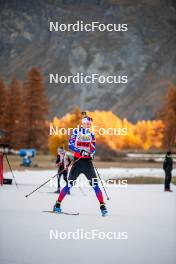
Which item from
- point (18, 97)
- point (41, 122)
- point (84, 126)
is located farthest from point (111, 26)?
point (41, 122)

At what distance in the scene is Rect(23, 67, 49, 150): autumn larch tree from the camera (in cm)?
7656

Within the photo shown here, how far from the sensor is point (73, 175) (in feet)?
36.3

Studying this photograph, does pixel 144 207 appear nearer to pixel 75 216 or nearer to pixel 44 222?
pixel 75 216

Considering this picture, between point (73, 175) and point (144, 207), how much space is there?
327 cm

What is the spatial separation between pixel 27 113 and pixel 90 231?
68696 mm

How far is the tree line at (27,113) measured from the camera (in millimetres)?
72062

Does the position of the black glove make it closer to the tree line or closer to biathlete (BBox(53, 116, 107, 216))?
biathlete (BBox(53, 116, 107, 216))

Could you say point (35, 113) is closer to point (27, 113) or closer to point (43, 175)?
point (27, 113)

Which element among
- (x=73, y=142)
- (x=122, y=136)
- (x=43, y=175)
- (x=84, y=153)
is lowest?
(x=43, y=175)

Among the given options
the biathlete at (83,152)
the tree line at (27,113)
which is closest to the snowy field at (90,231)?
the biathlete at (83,152)

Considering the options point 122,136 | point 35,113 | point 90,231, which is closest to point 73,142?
point 90,231

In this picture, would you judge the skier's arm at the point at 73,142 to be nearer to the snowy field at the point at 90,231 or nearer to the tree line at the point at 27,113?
the snowy field at the point at 90,231

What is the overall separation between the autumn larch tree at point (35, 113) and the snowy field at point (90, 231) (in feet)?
204

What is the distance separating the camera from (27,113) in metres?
77.5
